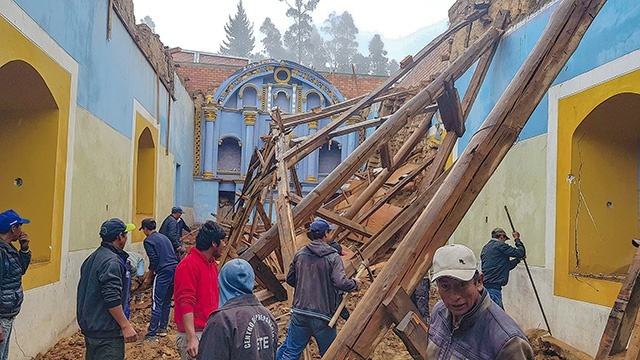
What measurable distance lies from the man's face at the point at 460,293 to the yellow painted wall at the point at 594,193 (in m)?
4.24

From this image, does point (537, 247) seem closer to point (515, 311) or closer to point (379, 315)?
point (515, 311)

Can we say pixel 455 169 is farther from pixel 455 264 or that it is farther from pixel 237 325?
pixel 237 325

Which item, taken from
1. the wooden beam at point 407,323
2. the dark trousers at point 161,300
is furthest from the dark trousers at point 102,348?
the dark trousers at point 161,300

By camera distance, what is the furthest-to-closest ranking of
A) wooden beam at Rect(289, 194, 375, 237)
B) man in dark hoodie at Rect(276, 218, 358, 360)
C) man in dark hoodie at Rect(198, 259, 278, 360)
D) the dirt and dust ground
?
wooden beam at Rect(289, 194, 375, 237), the dirt and dust ground, man in dark hoodie at Rect(276, 218, 358, 360), man in dark hoodie at Rect(198, 259, 278, 360)

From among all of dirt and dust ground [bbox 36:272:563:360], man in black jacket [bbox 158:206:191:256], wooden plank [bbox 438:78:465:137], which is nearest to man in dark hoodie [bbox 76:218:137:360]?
dirt and dust ground [bbox 36:272:563:360]

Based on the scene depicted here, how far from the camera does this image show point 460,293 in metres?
1.94

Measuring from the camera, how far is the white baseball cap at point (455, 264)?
191 centimetres

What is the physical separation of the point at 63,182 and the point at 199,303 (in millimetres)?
3230

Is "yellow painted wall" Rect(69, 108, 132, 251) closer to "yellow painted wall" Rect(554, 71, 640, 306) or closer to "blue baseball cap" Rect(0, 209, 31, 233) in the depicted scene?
"blue baseball cap" Rect(0, 209, 31, 233)

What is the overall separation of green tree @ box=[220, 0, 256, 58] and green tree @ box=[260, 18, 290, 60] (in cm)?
183

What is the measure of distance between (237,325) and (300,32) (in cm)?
5706

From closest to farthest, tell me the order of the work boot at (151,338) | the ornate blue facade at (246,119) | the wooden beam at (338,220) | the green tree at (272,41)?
the wooden beam at (338,220) → the work boot at (151,338) → the ornate blue facade at (246,119) → the green tree at (272,41)

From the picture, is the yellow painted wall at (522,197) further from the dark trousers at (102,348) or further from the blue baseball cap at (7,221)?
the blue baseball cap at (7,221)

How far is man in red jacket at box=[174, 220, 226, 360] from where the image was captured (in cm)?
331
